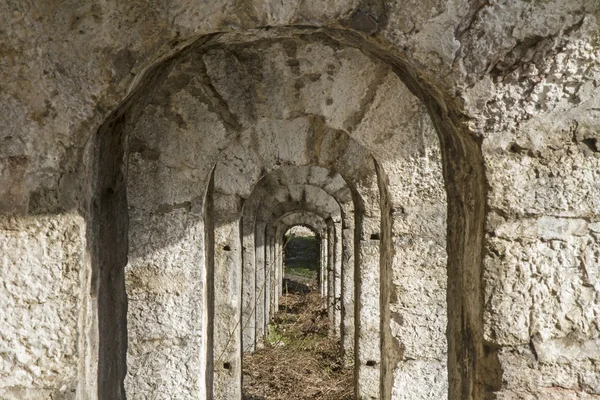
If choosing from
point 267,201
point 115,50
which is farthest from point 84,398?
point 267,201

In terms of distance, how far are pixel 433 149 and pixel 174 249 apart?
5.47 feet

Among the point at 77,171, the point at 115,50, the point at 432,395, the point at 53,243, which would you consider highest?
the point at 115,50

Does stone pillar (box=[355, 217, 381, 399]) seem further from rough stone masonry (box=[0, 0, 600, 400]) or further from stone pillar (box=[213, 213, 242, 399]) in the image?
rough stone masonry (box=[0, 0, 600, 400])

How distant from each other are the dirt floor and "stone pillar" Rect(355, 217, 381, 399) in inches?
66.5

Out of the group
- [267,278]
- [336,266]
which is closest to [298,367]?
[336,266]

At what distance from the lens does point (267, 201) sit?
1007 centimetres

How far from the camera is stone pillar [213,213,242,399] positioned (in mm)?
6457

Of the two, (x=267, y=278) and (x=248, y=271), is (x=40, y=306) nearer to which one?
(x=248, y=271)

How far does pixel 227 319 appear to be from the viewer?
257 inches

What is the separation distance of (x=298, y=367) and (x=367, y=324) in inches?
123

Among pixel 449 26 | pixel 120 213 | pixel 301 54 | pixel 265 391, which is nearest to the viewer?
pixel 449 26

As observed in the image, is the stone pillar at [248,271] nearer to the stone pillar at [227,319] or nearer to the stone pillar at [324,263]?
the stone pillar at [227,319]

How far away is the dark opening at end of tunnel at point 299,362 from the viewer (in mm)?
8062

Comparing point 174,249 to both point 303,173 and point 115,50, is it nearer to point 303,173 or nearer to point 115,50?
point 115,50
